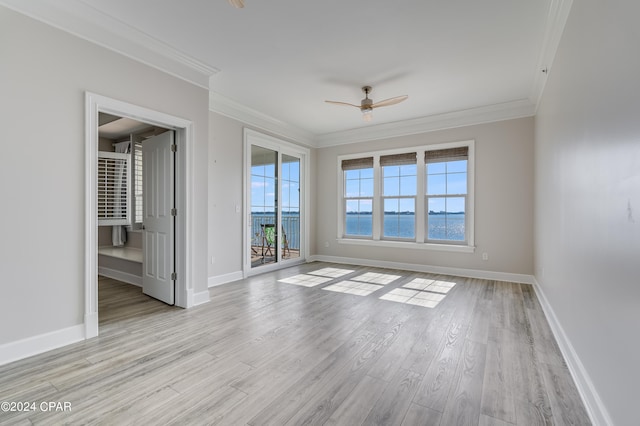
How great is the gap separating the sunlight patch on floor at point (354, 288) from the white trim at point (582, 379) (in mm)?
2131

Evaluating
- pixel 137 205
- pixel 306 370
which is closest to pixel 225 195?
pixel 137 205

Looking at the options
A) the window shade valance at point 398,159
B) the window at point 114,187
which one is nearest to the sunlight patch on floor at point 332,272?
the window shade valance at point 398,159

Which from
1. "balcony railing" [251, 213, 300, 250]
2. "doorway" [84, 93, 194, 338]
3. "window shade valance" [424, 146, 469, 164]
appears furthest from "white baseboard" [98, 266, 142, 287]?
"window shade valance" [424, 146, 469, 164]

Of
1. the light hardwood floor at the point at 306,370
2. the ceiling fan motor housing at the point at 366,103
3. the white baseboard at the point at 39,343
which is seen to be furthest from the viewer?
the ceiling fan motor housing at the point at 366,103

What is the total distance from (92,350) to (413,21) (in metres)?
4.11

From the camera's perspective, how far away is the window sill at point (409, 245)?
5.30 m

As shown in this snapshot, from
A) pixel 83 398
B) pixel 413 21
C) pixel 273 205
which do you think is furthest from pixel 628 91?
pixel 273 205

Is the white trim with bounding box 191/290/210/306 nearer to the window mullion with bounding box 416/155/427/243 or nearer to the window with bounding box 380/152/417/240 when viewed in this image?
the window with bounding box 380/152/417/240

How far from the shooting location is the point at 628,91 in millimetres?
1331

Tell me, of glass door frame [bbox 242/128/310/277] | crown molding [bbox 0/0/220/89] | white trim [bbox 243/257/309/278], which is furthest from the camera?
white trim [bbox 243/257/309/278]

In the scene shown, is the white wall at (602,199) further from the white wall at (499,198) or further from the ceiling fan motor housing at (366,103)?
the white wall at (499,198)

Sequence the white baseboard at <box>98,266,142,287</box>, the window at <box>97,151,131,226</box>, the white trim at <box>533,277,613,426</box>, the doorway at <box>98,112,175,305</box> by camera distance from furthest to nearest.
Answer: the window at <box>97,151,131,226</box>
the white baseboard at <box>98,266,142,287</box>
the doorway at <box>98,112,175,305</box>
the white trim at <box>533,277,613,426</box>

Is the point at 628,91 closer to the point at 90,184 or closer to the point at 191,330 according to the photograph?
the point at 191,330

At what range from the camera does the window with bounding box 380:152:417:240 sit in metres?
5.88
